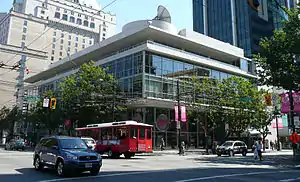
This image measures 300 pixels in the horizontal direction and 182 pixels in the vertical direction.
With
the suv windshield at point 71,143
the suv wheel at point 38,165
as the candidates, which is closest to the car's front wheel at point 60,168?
the suv windshield at point 71,143

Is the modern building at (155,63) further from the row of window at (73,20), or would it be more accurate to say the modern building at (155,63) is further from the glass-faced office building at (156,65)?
the row of window at (73,20)

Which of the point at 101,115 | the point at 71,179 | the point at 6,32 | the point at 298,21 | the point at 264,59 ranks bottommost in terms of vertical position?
the point at 71,179

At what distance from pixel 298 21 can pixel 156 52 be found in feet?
68.3

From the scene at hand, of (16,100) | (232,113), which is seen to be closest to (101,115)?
(232,113)

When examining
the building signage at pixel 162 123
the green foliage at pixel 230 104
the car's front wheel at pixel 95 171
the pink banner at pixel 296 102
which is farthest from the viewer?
the building signage at pixel 162 123

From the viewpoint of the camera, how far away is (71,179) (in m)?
10.4

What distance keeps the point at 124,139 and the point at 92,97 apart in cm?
1364

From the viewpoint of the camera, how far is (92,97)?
35812 millimetres

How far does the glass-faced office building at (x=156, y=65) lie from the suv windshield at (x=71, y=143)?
24.2 metres

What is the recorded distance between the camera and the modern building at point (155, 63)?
3931 cm

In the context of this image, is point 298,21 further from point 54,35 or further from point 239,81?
point 54,35

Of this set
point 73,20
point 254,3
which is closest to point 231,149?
point 254,3

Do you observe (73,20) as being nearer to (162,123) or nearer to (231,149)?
(162,123)

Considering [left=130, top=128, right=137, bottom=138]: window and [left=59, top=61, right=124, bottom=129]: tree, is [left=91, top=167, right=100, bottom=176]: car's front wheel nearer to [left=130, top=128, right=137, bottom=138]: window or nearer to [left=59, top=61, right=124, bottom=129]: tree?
[left=130, top=128, right=137, bottom=138]: window
